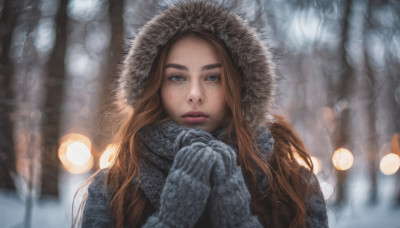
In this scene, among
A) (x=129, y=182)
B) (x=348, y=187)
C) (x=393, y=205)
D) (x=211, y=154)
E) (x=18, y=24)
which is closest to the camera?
(x=211, y=154)

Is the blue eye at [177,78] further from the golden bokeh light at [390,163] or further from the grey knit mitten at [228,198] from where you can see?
the golden bokeh light at [390,163]

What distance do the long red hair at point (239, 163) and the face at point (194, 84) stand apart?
5 centimetres

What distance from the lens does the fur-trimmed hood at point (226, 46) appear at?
62.2 inches

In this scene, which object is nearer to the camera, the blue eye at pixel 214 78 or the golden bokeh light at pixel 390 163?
the blue eye at pixel 214 78

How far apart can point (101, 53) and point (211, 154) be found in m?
4.77

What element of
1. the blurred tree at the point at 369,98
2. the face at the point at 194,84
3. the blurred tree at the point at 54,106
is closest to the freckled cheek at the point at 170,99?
the face at the point at 194,84

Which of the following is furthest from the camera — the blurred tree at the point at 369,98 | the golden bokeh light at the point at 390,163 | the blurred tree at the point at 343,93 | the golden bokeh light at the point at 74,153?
the golden bokeh light at the point at 390,163

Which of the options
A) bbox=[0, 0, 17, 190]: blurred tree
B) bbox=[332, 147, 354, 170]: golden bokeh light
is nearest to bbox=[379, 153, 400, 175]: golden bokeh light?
bbox=[332, 147, 354, 170]: golden bokeh light

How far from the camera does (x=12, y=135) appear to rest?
4441mm

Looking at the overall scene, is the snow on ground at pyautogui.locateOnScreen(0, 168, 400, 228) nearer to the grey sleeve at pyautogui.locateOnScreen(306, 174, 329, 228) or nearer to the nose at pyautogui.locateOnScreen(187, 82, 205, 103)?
the grey sleeve at pyautogui.locateOnScreen(306, 174, 329, 228)

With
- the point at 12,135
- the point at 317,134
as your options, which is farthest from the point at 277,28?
the point at 12,135

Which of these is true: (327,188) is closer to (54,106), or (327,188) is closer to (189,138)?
(189,138)

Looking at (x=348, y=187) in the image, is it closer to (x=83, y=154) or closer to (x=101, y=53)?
(x=83, y=154)

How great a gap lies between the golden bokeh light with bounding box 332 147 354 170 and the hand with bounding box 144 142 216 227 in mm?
4512
